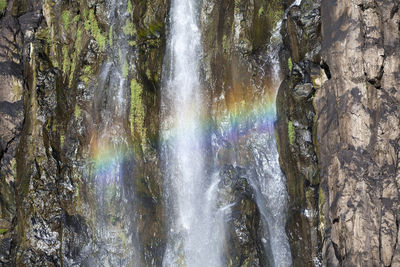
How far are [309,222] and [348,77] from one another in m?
2.87

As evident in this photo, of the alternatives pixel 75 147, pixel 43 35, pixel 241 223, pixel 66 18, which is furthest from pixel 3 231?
pixel 241 223

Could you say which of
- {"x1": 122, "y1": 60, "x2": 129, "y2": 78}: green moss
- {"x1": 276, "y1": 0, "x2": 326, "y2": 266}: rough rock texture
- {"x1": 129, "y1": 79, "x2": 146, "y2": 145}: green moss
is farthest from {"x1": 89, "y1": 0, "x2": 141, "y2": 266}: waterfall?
{"x1": 276, "y1": 0, "x2": 326, "y2": 266}: rough rock texture

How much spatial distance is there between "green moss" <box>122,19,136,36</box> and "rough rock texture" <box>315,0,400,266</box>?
478 centimetres

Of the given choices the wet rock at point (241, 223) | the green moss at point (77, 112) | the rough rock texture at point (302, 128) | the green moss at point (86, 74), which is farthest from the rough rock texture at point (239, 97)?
the green moss at point (77, 112)

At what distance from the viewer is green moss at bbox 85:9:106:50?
11.8 meters

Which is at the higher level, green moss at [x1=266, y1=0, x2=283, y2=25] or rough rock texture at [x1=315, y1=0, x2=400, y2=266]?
green moss at [x1=266, y1=0, x2=283, y2=25]

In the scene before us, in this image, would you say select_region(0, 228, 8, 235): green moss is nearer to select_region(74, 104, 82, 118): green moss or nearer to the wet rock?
select_region(74, 104, 82, 118): green moss

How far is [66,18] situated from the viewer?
12.1 meters

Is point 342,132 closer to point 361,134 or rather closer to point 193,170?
point 361,134

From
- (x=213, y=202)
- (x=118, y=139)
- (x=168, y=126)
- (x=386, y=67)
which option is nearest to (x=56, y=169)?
(x=118, y=139)

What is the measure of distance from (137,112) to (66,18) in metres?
3.37

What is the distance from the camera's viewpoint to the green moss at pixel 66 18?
39.7 feet

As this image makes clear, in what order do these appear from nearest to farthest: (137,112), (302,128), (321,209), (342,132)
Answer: (342,132), (321,209), (302,128), (137,112)

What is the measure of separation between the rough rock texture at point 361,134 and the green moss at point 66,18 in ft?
22.1
